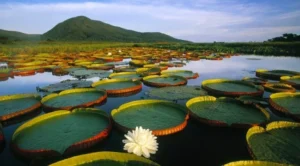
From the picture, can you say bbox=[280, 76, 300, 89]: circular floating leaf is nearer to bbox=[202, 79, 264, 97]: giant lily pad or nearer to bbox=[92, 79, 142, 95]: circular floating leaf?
bbox=[202, 79, 264, 97]: giant lily pad

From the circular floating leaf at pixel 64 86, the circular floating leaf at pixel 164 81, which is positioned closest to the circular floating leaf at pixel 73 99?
the circular floating leaf at pixel 64 86

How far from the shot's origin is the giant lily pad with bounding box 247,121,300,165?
285cm

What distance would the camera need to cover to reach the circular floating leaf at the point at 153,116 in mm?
3893

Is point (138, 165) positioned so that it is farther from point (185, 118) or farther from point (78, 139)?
point (185, 118)

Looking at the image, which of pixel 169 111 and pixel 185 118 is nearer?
pixel 185 118

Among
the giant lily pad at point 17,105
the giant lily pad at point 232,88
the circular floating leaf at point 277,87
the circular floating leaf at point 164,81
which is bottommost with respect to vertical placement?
the giant lily pad at point 17,105

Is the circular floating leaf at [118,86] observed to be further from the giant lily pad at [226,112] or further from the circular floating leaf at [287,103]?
the circular floating leaf at [287,103]

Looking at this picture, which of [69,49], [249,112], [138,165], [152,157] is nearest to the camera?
[138,165]

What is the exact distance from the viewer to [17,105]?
529 centimetres

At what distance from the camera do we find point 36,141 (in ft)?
11.2

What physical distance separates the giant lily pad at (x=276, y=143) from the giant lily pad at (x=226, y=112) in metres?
0.39

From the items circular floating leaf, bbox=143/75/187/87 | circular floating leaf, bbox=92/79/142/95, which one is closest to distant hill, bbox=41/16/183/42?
circular floating leaf, bbox=143/75/187/87

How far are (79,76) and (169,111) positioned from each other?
6205 mm

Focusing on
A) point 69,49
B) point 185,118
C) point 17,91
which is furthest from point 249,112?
point 69,49
